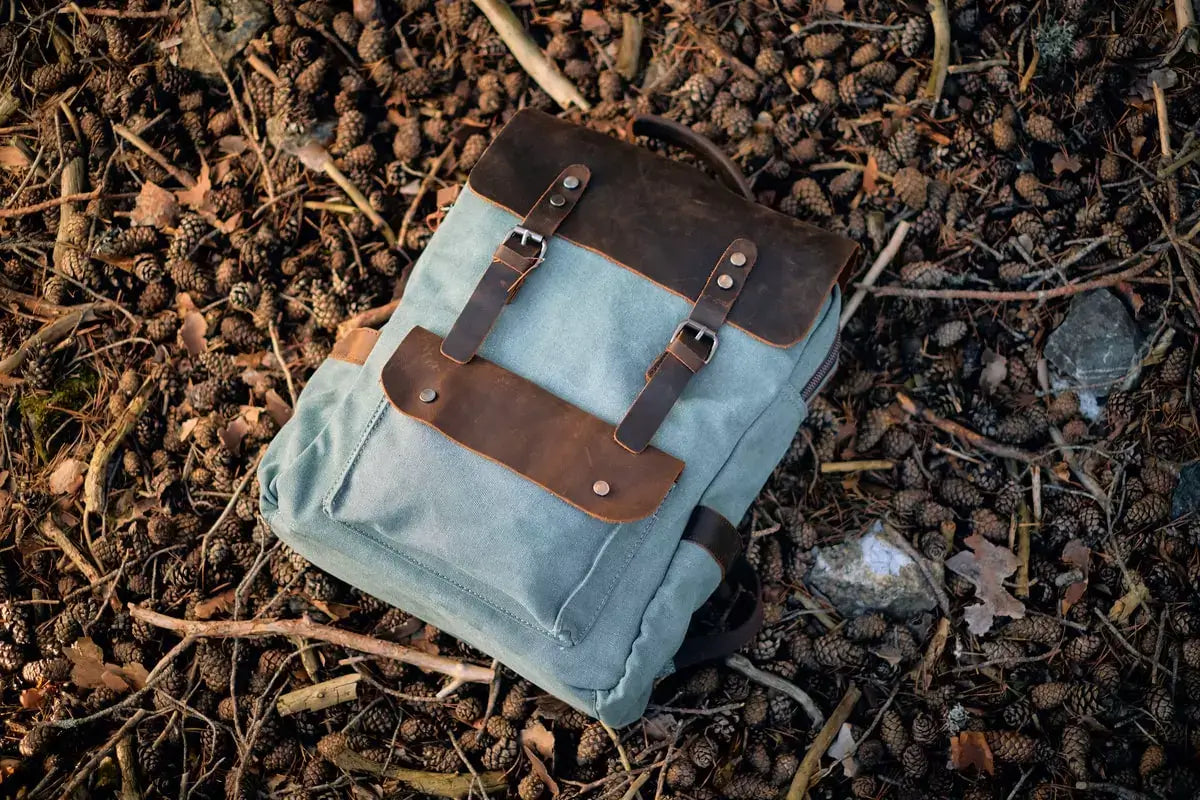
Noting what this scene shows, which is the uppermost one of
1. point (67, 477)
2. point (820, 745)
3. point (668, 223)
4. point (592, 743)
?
point (668, 223)

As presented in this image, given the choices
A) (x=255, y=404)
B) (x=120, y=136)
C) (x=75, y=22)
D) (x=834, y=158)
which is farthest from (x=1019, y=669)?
(x=75, y=22)

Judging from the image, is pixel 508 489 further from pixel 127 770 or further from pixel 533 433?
pixel 127 770

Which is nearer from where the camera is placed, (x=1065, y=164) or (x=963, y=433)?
(x=963, y=433)

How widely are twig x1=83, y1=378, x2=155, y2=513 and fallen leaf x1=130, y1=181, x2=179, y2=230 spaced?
0.71 meters

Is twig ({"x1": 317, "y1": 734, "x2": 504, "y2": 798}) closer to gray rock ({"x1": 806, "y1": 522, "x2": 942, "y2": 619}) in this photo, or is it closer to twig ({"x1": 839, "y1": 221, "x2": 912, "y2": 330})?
gray rock ({"x1": 806, "y1": 522, "x2": 942, "y2": 619})

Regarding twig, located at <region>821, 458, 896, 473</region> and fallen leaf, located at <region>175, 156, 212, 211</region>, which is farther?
fallen leaf, located at <region>175, 156, 212, 211</region>

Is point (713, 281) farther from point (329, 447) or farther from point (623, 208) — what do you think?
point (329, 447)

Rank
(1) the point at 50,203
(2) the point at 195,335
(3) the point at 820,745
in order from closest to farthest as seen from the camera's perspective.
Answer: (3) the point at 820,745 < (2) the point at 195,335 < (1) the point at 50,203

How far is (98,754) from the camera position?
3215mm

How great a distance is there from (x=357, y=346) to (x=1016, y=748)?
2.70 meters

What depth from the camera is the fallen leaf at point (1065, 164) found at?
353cm

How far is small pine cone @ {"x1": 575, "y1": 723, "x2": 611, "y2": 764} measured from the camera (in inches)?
124

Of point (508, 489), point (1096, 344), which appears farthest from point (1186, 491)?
point (508, 489)

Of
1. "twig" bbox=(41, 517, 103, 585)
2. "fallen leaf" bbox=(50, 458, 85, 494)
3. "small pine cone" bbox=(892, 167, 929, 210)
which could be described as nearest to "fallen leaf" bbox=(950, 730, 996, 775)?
"small pine cone" bbox=(892, 167, 929, 210)
